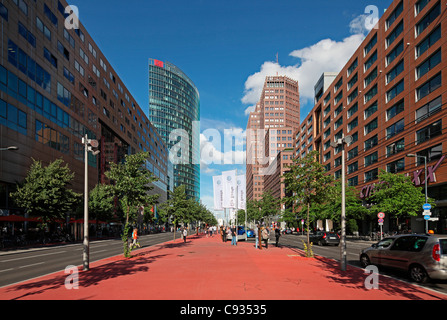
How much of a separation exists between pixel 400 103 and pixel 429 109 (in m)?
6.95

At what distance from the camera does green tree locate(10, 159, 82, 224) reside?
3045 cm

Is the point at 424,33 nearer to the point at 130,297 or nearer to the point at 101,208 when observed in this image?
the point at 130,297

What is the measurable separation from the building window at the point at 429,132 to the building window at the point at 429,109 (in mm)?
1273

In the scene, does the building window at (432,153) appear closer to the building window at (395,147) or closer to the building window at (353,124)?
the building window at (395,147)

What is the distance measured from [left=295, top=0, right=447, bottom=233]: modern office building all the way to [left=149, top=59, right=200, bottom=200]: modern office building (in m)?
103

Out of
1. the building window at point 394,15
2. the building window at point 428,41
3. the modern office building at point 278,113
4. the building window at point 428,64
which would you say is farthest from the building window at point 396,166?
the modern office building at point 278,113

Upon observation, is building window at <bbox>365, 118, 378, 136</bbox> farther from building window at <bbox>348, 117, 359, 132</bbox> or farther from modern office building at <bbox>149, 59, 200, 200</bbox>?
modern office building at <bbox>149, 59, 200, 200</bbox>

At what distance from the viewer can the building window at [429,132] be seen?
Result: 33375mm

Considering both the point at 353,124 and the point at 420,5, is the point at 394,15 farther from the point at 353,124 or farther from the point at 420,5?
the point at 353,124

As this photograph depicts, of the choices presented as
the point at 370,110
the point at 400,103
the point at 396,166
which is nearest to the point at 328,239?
the point at 396,166

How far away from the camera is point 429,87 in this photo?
3547cm

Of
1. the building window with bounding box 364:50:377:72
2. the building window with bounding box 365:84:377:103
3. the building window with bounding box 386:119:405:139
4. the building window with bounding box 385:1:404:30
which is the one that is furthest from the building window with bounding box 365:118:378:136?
the building window with bounding box 385:1:404:30

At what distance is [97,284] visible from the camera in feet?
32.7
